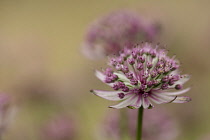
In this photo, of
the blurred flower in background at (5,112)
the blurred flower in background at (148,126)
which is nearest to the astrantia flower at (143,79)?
the blurred flower in background at (5,112)

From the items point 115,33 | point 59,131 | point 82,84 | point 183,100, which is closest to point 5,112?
point 59,131

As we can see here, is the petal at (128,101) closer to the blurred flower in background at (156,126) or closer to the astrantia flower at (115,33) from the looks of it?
the astrantia flower at (115,33)

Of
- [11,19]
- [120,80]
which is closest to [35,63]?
[120,80]

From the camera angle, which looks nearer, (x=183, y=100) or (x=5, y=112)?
(x=183, y=100)

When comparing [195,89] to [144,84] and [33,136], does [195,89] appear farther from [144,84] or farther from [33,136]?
[144,84]

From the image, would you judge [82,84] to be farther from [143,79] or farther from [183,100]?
A: [183,100]

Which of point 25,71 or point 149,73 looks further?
point 25,71
